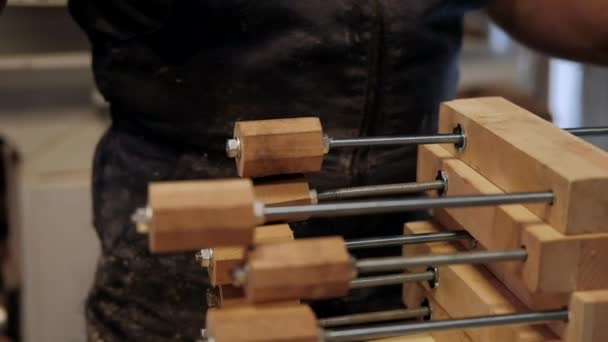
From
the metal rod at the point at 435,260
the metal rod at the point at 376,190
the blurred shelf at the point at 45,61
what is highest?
the blurred shelf at the point at 45,61

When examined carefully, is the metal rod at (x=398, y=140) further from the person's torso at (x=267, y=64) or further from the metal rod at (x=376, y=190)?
the person's torso at (x=267, y=64)

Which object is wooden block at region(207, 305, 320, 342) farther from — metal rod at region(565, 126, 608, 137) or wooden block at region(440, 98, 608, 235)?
metal rod at region(565, 126, 608, 137)

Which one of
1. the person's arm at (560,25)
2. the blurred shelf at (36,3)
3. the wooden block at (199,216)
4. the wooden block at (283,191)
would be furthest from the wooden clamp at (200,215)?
the blurred shelf at (36,3)

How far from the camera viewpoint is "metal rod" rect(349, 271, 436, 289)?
1.59 ft

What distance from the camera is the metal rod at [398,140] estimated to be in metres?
0.54

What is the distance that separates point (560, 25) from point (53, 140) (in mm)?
784

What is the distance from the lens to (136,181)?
2.56 ft

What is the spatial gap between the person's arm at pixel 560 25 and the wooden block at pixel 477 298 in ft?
1.16

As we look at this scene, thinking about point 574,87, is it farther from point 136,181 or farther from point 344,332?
point 344,332

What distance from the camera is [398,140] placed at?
21.4 inches

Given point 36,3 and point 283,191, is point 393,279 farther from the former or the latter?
point 36,3

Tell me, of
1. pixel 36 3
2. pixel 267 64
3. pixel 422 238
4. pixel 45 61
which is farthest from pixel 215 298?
pixel 45 61

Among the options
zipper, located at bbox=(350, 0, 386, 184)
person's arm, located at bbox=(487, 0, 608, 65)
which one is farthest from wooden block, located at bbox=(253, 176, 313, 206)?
person's arm, located at bbox=(487, 0, 608, 65)

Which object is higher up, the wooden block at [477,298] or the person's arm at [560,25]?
the person's arm at [560,25]
